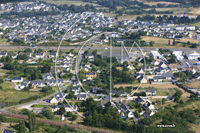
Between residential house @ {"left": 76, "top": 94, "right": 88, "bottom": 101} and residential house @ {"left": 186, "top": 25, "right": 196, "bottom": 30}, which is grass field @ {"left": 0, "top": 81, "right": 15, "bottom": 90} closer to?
residential house @ {"left": 76, "top": 94, "right": 88, "bottom": 101}

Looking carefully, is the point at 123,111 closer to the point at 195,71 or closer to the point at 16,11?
the point at 195,71

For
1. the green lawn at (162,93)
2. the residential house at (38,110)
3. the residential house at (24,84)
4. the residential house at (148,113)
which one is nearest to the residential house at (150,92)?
the green lawn at (162,93)

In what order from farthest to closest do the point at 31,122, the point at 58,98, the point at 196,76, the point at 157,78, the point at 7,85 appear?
the point at 196,76 → the point at 157,78 → the point at 7,85 → the point at 58,98 → the point at 31,122

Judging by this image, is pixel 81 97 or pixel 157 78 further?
pixel 157 78

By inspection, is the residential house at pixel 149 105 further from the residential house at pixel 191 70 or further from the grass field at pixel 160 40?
the grass field at pixel 160 40

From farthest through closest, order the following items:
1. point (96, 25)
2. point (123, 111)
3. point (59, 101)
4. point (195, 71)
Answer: point (96, 25)
point (195, 71)
point (59, 101)
point (123, 111)

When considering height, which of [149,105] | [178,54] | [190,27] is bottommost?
[149,105]

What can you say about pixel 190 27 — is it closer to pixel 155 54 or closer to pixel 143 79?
pixel 155 54

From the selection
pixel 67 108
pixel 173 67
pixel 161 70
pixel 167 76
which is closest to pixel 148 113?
pixel 67 108

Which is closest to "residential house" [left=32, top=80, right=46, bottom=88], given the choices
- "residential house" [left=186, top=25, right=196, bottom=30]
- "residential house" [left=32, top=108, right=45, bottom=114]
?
"residential house" [left=32, top=108, right=45, bottom=114]

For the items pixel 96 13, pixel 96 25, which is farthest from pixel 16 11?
pixel 96 25

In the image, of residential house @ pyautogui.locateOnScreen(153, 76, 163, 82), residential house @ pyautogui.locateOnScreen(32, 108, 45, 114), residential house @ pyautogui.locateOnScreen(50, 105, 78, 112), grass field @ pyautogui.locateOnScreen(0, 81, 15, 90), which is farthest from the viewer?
residential house @ pyautogui.locateOnScreen(153, 76, 163, 82)
